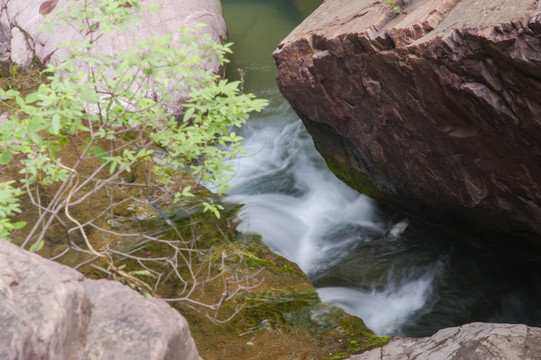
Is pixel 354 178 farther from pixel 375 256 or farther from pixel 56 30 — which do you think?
pixel 56 30

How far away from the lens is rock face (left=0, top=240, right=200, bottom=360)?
1857 mm

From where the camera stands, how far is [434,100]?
13.8ft

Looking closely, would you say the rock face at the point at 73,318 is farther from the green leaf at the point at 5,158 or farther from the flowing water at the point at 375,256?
the flowing water at the point at 375,256

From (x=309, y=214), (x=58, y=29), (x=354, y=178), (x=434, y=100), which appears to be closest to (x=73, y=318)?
(x=434, y=100)

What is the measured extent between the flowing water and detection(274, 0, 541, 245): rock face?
1.37ft

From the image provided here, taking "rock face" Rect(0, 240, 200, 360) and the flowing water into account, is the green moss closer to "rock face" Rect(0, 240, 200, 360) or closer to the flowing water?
the flowing water

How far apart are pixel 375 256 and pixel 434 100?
2.39 meters

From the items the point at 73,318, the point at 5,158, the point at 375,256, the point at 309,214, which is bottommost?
the point at 375,256

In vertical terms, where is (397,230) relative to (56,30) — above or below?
below

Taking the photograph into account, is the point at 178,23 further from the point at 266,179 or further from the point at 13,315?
the point at 13,315

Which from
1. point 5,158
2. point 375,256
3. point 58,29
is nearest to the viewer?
point 5,158

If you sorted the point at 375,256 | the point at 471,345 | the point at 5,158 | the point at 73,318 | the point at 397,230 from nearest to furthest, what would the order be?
the point at 73,318
the point at 5,158
the point at 471,345
the point at 375,256
the point at 397,230

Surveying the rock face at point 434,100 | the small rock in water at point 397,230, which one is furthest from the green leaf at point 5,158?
the small rock in water at point 397,230

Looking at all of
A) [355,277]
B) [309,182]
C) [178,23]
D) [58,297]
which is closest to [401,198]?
[355,277]
